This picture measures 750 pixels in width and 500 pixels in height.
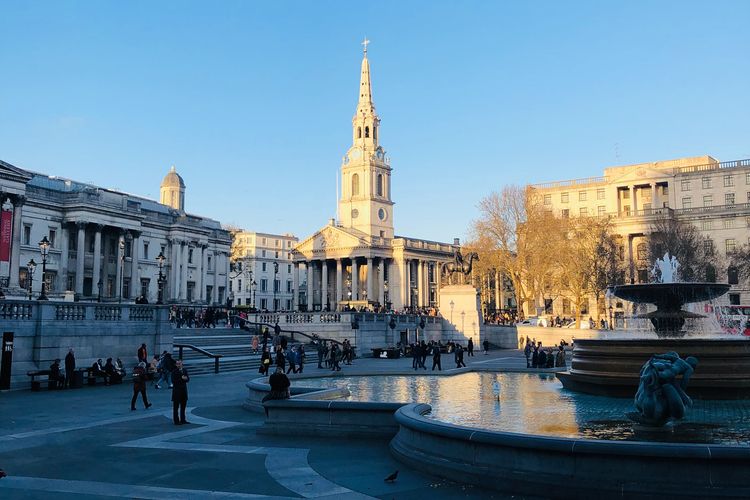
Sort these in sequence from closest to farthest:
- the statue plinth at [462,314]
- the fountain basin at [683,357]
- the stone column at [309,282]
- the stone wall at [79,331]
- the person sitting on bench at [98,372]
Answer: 1. the fountain basin at [683,357]
2. the stone wall at [79,331]
3. the person sitting on bench at [98,372]
4. the statue plinth at [462,314]
5. the stone column at [309,282]

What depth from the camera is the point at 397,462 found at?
35.2 feet

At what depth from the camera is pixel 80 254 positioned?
67000 mm

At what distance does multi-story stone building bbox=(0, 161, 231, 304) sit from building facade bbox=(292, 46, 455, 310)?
1174 inches

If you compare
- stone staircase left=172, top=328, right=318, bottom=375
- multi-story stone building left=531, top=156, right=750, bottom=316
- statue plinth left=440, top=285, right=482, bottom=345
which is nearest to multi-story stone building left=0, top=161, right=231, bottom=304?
stone staircase left=172, top=328, right=318, bottom=375

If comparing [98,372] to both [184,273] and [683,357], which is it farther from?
[184,273]

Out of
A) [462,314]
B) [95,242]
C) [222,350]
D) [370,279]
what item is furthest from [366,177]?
[222,350]

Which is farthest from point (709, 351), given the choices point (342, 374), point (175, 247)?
point (175, 247)

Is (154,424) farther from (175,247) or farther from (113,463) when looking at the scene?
(175,247)

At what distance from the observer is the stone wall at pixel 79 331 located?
78.6ft

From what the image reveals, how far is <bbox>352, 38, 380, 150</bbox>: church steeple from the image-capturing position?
121875 mm

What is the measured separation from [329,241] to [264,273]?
25385 mm

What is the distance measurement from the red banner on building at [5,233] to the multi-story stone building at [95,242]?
0.09 metres

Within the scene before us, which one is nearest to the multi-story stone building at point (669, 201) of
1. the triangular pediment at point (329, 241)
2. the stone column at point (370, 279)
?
the stone column at point (370, 279)

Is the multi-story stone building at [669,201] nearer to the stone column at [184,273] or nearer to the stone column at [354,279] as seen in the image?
the stone column at [354,279]
